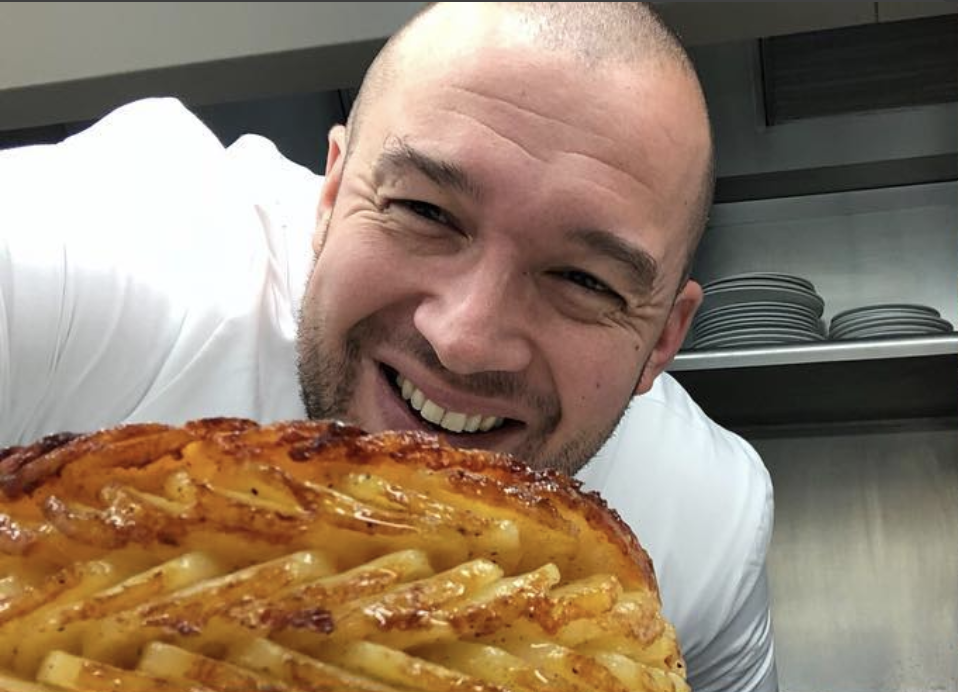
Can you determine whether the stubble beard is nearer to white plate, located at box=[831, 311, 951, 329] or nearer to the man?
the man

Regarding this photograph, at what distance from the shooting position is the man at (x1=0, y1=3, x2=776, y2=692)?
2.33 feet

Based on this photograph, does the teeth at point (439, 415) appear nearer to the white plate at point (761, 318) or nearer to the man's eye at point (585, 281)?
the man's eye at point (585, 281)

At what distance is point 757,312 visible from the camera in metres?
1.89

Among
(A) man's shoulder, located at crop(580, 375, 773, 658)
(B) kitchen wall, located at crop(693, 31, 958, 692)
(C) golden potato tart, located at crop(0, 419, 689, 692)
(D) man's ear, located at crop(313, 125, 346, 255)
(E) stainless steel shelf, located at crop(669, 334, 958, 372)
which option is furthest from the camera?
(B) kitchen wall, located at crop(693, 31, 958, 692)

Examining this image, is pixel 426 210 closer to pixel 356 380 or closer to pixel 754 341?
pixel 356 380

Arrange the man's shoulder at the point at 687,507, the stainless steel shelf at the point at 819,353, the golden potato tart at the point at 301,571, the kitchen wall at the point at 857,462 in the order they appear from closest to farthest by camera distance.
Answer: the golden potato tart at the point at 301,571 → the man's shoulder at the point at 687,507 → the stainless steel shelf at the point at 819,353 → the kitchen wall at the point at 857,462

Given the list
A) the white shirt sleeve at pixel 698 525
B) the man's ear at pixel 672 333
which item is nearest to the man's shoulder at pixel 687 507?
the white shirt sleeve at pixel 698 525

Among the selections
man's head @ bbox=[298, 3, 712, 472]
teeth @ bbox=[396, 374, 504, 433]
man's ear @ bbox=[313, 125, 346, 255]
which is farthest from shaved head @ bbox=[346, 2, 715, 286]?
teeth @ bbox=[396, 374, 504, 433]

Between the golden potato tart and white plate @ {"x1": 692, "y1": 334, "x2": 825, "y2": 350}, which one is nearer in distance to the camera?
the golden potato tart

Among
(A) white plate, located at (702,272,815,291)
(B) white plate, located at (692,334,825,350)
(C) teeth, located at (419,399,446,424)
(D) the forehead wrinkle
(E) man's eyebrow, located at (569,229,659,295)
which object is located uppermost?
(A) white plate, located at (702,272,815,291)

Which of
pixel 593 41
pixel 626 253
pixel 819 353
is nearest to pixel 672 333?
pixel 626 253

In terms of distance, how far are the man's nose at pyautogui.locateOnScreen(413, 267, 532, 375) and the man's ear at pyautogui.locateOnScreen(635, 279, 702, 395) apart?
1.22 ft

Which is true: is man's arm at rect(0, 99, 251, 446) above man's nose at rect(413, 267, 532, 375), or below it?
above

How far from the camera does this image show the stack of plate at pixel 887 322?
1852 mm
